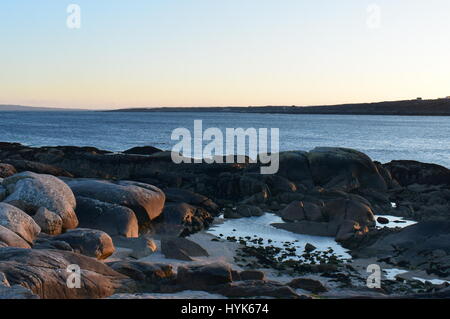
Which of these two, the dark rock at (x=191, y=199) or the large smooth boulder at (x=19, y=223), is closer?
the large smooth boulder at (x=19, y=223)

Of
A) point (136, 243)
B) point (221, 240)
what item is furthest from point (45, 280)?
point (221, 240)

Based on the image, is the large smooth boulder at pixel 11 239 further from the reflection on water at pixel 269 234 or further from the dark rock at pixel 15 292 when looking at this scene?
the reflection on water at pixel 269 234

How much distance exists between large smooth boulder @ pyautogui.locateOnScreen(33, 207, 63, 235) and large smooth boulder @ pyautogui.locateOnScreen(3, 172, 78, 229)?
9.1 inches

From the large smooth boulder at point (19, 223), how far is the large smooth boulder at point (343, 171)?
13417mm

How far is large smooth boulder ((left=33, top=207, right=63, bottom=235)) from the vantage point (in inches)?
444

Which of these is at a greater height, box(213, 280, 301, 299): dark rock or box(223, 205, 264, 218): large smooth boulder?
box(213, 280, 301, 299): dark rock

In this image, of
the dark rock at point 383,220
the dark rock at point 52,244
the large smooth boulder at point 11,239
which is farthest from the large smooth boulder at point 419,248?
the large smooth boulder at point 11,239

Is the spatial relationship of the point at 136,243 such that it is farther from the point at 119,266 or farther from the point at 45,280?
the point at 45,280

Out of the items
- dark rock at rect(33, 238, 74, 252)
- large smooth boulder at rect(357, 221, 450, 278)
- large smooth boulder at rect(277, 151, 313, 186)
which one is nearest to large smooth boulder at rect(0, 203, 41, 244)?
dark rock at rect(33, 238, 74, 252)

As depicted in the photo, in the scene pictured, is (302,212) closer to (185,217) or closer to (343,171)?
(185,217)

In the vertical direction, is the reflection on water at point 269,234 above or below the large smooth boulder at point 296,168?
below

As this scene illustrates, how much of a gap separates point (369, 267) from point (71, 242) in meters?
A: 5.90

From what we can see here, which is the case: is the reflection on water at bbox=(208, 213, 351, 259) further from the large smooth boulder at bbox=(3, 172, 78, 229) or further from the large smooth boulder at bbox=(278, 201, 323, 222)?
the large smooth boulder at bbox=(3, 172, 78, 229)

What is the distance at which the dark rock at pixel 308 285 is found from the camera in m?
9.41
